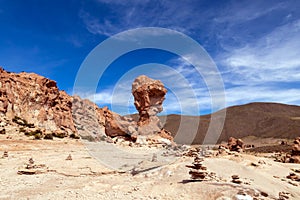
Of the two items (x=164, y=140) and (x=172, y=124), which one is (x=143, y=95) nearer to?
(x=164, y=140)

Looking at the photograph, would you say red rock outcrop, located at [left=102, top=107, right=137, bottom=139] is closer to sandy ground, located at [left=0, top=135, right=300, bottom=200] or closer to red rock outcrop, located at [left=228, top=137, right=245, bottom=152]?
red rock outcrop, located at [left=228, top=137, right=245, bottom=152]

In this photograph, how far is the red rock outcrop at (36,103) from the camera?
29491 millimetres

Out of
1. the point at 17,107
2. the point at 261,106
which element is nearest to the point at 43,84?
the point at 17,107

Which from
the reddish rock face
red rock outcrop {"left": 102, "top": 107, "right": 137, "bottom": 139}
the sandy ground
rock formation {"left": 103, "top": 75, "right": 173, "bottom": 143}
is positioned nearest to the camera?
the sandy ground

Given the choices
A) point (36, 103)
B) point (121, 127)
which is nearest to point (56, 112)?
point (36, 103)

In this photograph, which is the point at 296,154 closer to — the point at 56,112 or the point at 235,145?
the point at 235,145

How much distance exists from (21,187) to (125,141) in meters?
24.1

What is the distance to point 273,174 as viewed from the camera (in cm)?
1286

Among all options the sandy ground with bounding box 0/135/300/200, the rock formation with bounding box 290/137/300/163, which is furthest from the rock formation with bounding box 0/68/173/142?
the sandy ground with bounding box 0/135/300/200

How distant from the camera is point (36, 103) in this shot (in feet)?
108

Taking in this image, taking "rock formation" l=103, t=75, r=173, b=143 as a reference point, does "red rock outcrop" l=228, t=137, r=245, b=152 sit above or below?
below

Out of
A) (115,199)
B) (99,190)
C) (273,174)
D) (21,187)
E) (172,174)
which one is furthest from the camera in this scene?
(273,174)

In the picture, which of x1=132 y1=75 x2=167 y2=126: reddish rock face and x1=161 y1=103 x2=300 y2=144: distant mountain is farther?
x1=161 y1=103 x2=300 y2=144: distant mountain

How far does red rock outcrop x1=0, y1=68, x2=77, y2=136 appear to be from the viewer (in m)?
29.5
